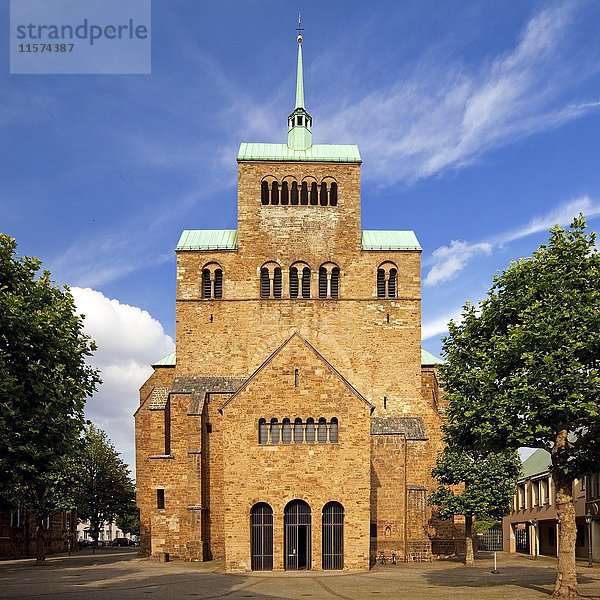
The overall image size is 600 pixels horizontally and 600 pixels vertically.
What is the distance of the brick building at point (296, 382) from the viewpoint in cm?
4247

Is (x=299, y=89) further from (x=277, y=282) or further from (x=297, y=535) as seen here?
(x=297, y=535)

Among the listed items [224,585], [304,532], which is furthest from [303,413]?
[224,585]

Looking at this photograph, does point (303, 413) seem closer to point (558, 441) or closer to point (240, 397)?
point (240, 397)

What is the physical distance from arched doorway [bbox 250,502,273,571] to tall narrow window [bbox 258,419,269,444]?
11.1 feet

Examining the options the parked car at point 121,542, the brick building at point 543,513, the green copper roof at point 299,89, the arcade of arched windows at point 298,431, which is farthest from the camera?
the parked car at point 121,542

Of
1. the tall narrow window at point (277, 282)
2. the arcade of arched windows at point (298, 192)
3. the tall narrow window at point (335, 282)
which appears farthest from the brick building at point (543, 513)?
the arcade of arched windows at point (298, 192)

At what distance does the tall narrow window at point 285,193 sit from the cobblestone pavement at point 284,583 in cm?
2652

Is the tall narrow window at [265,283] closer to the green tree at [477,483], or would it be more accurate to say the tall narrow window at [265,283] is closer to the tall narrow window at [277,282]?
the tall narrow window at [277,282]

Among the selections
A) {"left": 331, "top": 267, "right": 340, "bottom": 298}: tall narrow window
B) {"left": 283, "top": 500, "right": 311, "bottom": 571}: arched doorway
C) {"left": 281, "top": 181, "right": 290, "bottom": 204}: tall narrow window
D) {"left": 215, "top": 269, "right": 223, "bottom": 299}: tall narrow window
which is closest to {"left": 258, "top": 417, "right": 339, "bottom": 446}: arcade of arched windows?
{"left": 283, "top": 500, "right": 311, "bottom": 571}: arched doorway

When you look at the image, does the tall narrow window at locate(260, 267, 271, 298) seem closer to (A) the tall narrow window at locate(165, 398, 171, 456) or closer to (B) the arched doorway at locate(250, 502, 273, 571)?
(A) the tall narrow window at locate(165, 398, 171, 456)

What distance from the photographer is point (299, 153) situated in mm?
59781

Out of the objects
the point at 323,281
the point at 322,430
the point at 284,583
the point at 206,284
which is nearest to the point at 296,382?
the point at 322,430

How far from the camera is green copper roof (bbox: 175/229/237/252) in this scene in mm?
→ 57875

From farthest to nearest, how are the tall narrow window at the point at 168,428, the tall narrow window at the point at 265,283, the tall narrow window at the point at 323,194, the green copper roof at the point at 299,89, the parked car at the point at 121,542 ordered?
1. the parked car at the point at 121,542
2. the green copper roof at the point at 299,89
3. the tall narrow window at the point at 323,194
4. the tall narrow window at the point at 265,283
5. the tall narrow window at the point at 168,428
